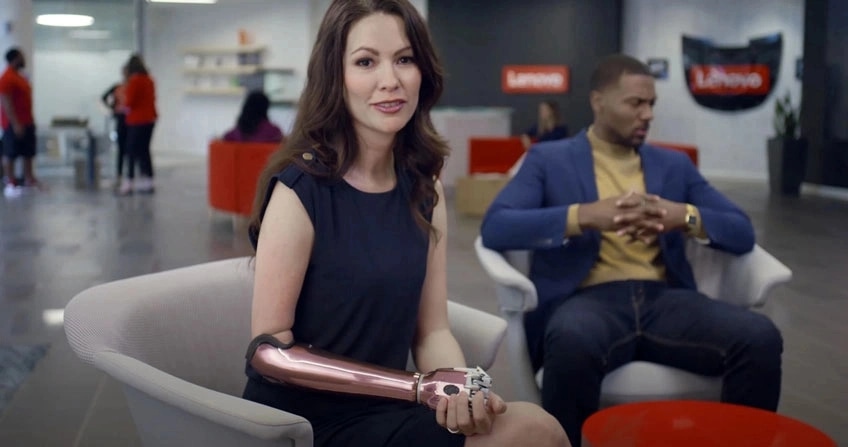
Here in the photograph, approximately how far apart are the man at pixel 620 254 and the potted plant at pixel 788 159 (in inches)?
422

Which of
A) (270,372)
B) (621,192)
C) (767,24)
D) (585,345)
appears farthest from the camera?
(767,24)

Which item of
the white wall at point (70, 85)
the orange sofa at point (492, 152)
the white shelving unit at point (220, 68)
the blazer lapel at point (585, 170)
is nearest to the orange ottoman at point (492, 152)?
the orange sofa at point (492, 152)

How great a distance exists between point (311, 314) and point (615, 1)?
16.9 metres

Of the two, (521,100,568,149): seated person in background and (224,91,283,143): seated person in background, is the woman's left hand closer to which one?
(224,91,283,143): seated person in background

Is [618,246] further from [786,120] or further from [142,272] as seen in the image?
[786,120]

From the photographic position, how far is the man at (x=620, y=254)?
2783mm

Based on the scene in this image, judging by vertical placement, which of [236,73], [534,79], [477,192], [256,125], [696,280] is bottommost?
[477,192]

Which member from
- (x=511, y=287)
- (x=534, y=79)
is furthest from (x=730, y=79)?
(x=511, y=287)

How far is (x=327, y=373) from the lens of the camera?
1.78m

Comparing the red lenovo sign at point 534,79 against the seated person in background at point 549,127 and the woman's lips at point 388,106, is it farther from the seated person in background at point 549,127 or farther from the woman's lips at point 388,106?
the woman's lips at point 388,106

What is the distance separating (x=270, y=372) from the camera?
179 centimetres

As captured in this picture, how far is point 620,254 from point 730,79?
14196 mm


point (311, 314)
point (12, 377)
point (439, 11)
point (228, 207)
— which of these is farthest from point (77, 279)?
point (439, 11)

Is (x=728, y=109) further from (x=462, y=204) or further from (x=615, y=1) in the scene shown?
(x=462, y=204)
